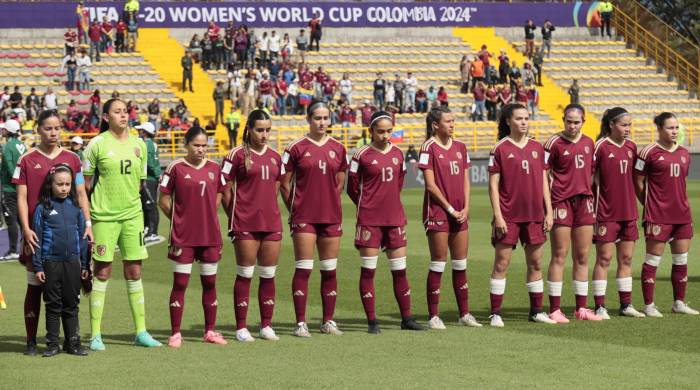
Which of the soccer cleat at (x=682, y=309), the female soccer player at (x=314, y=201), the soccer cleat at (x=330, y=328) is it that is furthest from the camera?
the soccer cleat at (x=682, y=309)

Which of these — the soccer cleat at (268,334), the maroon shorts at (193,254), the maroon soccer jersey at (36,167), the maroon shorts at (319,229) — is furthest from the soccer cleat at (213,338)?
the maroon soccer jersey at (36,167)

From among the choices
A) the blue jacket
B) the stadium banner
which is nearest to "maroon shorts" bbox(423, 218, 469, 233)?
the blue jacket

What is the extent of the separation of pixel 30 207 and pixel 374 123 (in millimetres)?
3016

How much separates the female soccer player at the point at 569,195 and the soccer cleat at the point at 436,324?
1045mm

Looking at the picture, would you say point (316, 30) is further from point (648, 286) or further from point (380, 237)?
point (380, 237)

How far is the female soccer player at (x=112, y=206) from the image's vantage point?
10.6 m

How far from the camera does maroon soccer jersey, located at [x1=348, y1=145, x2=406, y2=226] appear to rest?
1148cm

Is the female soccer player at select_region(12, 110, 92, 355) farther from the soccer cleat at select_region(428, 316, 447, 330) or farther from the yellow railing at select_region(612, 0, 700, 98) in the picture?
the yellow railing at select_region(612, 0, 700, 98)

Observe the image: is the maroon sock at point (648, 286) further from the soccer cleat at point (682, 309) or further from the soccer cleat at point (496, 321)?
the soccer cleat at point (496, 321)

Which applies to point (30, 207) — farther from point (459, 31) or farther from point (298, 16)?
point (459, 31)

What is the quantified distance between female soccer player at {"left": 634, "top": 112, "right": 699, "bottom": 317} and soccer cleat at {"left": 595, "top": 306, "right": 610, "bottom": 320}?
0.43 m

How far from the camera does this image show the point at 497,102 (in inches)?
1801

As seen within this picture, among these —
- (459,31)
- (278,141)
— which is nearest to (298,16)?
(459,31)

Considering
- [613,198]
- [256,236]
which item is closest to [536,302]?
[613,198]
